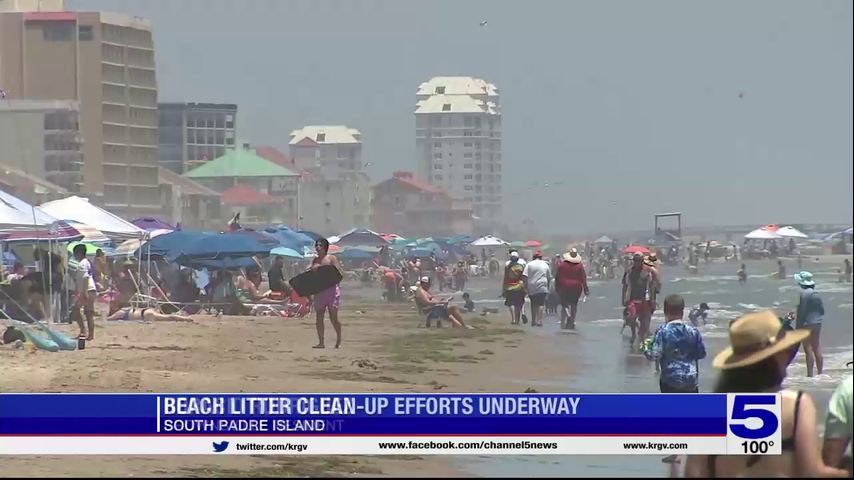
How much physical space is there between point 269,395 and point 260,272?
12823mm

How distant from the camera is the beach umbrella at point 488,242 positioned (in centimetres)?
1328

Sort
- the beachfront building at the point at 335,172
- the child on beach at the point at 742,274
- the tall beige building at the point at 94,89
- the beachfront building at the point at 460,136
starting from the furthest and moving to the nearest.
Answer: the tall beige building at the point at 94,89 < the child on beach at the point at 742,274 < the beachfront building at the point at 335,172 < the beachfront building at the point at 460,136

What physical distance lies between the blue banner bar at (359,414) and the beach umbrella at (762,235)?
632 centimetres

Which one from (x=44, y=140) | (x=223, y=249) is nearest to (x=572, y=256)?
(x=223, y=249)

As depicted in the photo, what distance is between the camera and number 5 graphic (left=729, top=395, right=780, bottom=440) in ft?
18.4

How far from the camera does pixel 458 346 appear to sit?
14.6 meters

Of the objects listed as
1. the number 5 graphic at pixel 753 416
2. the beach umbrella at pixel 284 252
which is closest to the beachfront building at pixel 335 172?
the beach umbrella at pixel 284 252

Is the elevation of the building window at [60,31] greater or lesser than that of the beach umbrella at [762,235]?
greater

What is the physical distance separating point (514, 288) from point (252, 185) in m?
3.89

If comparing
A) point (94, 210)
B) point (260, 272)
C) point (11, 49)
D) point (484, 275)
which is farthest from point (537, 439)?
point (11, 49)

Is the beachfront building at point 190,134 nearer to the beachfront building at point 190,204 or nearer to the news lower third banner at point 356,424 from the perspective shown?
the beachfront building at point 190,204

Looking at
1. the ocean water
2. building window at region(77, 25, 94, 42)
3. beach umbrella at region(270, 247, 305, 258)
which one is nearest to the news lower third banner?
the ocean water

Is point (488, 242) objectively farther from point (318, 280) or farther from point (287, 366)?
point (287, 366)

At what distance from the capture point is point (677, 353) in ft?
27.3
